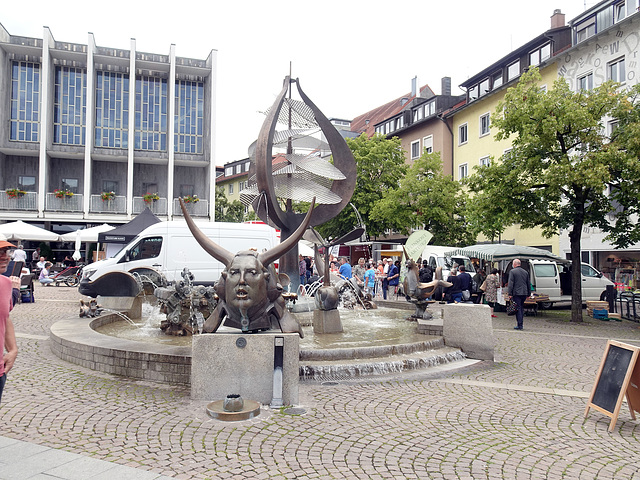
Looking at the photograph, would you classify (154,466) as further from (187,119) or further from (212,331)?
(187,119)

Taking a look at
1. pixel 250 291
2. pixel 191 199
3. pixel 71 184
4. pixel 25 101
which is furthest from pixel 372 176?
pixel 250 291

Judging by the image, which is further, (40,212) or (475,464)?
(40,212)

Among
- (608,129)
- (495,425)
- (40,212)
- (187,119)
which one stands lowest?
(495,425)

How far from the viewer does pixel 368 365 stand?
713 centimetres

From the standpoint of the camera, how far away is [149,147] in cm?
3275

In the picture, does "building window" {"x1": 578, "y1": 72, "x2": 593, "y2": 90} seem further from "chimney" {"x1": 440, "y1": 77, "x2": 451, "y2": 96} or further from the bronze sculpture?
the bronze sculpture

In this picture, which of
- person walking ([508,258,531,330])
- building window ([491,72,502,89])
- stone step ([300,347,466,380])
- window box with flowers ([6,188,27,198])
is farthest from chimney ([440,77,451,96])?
stone step ([300,347,466,380])

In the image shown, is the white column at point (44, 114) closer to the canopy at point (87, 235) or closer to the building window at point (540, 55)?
the canopy at point (87, 235)

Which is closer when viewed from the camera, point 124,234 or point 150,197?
point 124,234

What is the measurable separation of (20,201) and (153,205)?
7.40 meters

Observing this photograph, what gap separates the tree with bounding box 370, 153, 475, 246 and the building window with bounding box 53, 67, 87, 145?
63.5 feet

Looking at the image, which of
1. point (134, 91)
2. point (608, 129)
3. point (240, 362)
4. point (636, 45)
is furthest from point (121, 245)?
point (636, 45)

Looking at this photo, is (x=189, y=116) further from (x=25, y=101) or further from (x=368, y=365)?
(x=368, y=365)

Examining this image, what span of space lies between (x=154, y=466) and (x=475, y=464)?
258 centimetres
